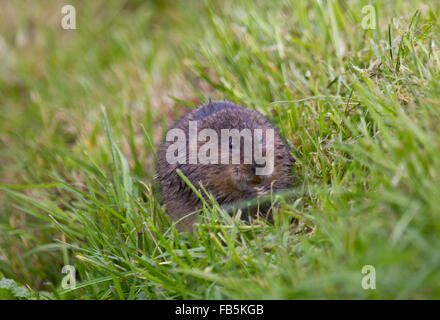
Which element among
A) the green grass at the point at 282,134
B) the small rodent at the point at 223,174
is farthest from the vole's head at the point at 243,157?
the green grass at the point at 282,134

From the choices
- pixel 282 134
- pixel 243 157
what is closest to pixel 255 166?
pixel 243 157

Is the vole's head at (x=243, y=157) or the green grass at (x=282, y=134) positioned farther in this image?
the vole's head at (x=243, y=157)

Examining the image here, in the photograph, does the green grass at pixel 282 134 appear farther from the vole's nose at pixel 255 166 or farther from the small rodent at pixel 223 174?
the vole's nose at pixel 255 166

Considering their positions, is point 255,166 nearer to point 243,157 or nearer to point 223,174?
Answer: point 243,157

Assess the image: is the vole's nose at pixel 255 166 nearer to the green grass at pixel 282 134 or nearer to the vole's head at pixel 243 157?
the vole's head at pixel 243 157

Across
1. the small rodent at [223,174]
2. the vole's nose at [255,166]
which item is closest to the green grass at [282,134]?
the small rodent at [223,174]

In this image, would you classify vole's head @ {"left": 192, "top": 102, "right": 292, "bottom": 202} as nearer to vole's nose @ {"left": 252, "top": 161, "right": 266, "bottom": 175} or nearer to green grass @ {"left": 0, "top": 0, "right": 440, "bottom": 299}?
vole's nose @ {"left": 252, "top": 161, "right": 266, "bottom": 175}

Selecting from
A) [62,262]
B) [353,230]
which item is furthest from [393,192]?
[62,262]
